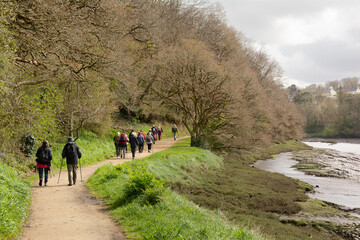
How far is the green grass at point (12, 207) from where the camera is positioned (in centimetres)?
684

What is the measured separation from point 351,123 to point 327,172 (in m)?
65.9

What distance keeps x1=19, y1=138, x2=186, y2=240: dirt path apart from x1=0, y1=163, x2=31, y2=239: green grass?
0.26m

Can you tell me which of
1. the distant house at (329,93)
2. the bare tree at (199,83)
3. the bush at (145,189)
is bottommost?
the bush at (145,189)

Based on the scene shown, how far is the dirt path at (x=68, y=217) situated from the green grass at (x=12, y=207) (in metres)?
0.26

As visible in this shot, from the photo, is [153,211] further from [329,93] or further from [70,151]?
[329,93]

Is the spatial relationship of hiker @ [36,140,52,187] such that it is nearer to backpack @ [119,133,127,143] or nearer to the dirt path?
the dirt path

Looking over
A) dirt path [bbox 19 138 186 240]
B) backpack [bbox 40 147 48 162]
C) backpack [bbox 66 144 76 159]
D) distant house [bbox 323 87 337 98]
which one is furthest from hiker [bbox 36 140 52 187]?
distant house [bbox 323 87 337 98]

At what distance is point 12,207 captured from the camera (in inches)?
317

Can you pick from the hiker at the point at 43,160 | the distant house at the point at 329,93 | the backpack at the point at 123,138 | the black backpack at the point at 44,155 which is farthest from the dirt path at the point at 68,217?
the distant house at the point at 329,93

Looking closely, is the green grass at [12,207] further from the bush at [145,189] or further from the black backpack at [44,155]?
the bush at [145,189]

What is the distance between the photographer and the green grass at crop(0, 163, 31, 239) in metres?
6.84

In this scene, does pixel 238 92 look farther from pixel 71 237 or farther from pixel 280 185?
pixel 71 237

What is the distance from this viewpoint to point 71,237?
727cm

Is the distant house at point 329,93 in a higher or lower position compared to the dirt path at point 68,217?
higher
